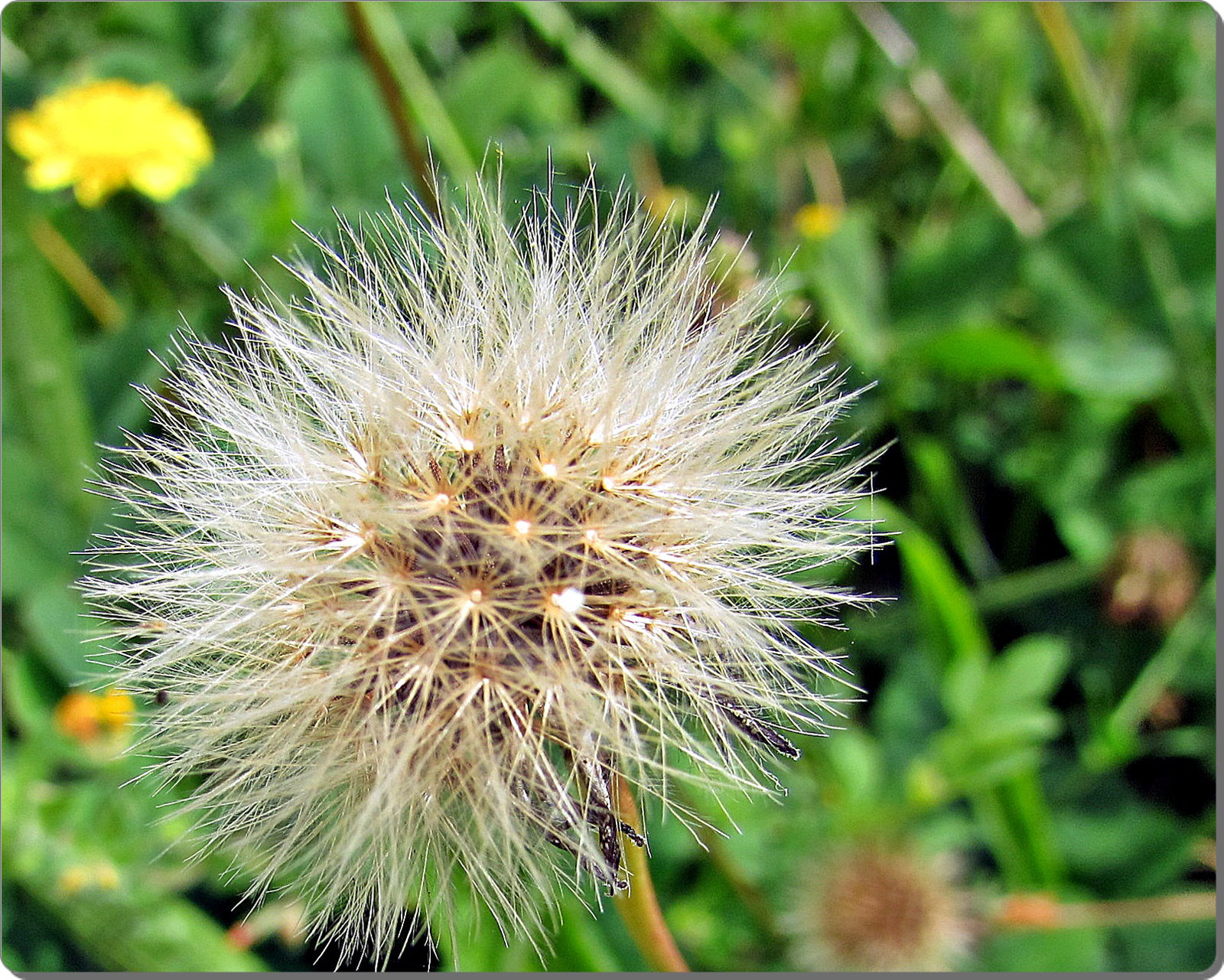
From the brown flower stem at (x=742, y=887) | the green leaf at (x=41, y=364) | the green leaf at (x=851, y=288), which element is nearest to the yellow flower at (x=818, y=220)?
the green leaf at (x=851, y=288)

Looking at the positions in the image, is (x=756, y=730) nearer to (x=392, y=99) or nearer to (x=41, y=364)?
(x=392, y=99)

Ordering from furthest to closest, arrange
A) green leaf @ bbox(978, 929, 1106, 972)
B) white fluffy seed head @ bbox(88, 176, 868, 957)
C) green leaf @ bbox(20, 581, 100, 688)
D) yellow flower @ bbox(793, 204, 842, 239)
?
yellow flower @ bbox(793, 204, 842, 239) < green leaf @ bbox(978, 929, 1106, 972) < green leaf @ bbox(20, 581, 100, 688) < white fluffy seed head @ bbox(88, 176, 868, 957)

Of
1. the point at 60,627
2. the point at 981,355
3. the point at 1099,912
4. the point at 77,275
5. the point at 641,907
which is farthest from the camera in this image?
the point at 77,275

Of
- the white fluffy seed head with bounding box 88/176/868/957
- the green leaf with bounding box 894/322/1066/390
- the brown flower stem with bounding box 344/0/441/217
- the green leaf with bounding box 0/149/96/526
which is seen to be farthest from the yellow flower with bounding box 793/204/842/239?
the green leaf with bounding box 0/149/96/526

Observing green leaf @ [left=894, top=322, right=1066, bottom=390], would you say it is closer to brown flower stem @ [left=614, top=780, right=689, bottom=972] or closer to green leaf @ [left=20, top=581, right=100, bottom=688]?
brown flower stem @ [left=614, top=780, right=689, bottom=972]

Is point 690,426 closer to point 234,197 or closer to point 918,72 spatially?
point 234,197

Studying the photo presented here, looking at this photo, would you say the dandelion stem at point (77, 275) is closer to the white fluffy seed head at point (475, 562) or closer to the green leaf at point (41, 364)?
the green leaf at point (41, 364)

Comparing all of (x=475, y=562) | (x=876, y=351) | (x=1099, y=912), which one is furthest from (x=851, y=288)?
(x=475, y=562)
